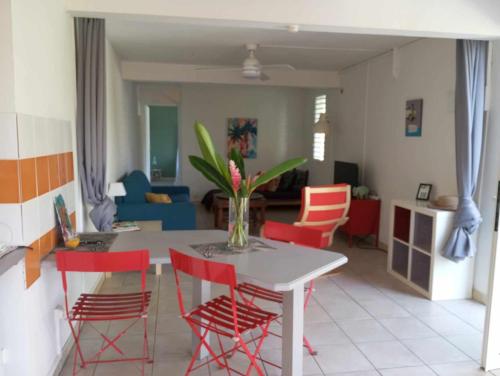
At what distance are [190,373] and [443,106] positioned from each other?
3633 mm

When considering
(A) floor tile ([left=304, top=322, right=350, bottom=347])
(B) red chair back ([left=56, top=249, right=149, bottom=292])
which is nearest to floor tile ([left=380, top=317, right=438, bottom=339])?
(A) floor tile ([left=304, top=322, right=350, bottom=347])

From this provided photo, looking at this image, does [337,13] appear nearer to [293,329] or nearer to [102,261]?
[293,329]

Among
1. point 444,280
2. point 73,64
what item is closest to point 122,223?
point 73,64

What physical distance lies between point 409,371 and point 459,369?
35 cm

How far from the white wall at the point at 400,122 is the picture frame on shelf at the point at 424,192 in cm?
6

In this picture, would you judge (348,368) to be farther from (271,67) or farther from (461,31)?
(271,67)

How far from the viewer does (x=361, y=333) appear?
3.53 m

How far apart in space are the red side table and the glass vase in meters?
3.40

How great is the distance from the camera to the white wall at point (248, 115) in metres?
9.84

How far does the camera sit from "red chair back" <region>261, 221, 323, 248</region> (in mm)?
3205

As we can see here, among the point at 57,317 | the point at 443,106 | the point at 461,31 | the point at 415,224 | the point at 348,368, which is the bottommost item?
the point at 348,368

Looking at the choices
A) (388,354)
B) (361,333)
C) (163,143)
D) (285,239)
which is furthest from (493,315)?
(163,143)

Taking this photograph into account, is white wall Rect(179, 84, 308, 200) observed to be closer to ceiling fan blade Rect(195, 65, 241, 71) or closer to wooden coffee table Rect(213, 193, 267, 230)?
wooden coffee table Rect(213, 193, 267, 230)

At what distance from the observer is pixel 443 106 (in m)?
4.69
